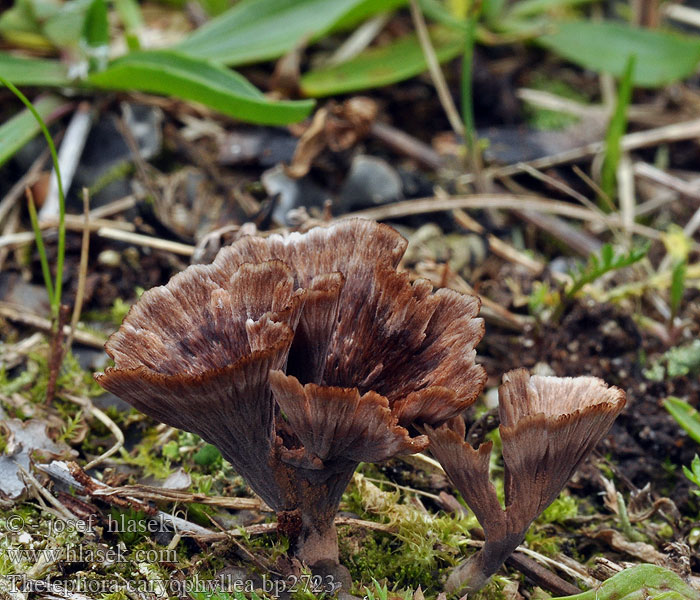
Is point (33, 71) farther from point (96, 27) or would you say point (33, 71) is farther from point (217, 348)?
point (217, 348)

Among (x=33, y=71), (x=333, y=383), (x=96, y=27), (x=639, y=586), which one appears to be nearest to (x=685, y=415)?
(x=639, y=586)

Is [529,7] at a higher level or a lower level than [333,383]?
higher

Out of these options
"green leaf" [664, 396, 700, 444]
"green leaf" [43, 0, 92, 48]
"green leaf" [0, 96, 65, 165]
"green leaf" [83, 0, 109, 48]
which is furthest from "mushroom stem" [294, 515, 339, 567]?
"green leaf" [43, 0, 92, 48]

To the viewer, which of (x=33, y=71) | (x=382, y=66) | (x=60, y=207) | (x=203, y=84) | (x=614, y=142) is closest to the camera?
(x=60, y=207)

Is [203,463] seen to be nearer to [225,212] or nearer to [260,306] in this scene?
[260,306]

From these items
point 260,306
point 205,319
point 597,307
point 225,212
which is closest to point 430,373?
point 260,306

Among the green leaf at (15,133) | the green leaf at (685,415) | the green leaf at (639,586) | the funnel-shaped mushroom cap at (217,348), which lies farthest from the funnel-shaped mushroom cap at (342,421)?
the green leaf at (15,133)

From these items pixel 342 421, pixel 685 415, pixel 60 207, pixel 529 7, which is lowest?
pixel 685 415
